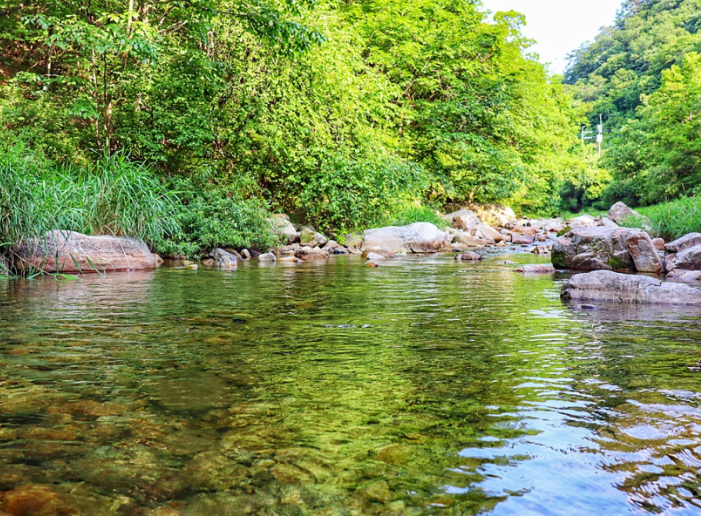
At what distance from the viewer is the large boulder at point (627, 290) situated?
215 inches

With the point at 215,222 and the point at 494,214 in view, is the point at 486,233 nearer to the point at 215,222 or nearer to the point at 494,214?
the point at 494,214

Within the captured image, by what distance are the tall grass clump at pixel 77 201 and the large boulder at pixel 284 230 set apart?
2767mm

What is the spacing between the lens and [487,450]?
1888 mm

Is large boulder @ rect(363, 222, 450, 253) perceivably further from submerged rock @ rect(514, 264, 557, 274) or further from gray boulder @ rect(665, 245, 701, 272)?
gray boulder @ rect(665, 245, 701, 272)

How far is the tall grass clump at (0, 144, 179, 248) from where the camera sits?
25.3 ft

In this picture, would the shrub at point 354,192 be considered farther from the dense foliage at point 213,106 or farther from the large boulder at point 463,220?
the large boulder at point 463,220

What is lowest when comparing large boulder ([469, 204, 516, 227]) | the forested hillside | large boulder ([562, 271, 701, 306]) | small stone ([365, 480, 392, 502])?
small stone ([365, 480, 392, 502])

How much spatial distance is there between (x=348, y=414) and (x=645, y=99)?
5531cm

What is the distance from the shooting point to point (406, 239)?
48.4ft

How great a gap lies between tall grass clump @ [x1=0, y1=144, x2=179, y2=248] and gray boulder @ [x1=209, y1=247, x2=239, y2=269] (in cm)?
87

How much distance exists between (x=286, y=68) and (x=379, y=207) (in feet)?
13.5

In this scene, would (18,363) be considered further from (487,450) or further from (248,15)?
(248,15)

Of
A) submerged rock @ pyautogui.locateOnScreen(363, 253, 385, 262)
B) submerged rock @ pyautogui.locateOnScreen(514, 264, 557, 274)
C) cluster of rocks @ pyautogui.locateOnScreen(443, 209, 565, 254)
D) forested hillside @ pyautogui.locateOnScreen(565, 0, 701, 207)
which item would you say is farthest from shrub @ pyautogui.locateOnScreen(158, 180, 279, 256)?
forested hillside @ pyautogui.locateOnScreen(565, 0, 701, 207)

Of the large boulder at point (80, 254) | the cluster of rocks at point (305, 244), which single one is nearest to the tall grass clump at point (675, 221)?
the cluster of rocks at point (305, 244)
